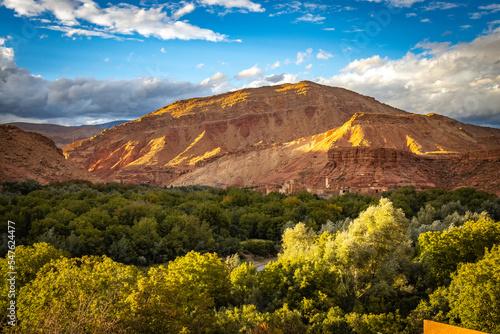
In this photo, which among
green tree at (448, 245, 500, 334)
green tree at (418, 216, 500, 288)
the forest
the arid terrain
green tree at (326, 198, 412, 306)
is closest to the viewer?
the forest

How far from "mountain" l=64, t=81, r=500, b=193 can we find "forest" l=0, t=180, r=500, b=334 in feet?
113

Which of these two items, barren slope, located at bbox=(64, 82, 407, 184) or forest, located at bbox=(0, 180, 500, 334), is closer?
forest, located at bbox=(0, 180, 500, 334)

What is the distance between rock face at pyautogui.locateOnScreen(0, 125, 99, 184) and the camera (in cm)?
5706

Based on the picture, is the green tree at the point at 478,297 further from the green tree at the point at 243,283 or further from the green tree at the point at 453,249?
the green tree at the point at 243,283

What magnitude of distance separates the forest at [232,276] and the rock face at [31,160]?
76.5 feet

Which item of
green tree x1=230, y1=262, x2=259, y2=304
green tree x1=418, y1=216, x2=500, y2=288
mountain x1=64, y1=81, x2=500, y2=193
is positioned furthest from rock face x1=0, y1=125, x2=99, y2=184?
green tree x1=418, y1=216, x2=500, y2=288

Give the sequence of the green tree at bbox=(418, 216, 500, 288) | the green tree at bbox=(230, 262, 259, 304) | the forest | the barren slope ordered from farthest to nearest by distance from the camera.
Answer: the barren slope, the green tree at bbox=(418, 216, 500, 288), the green tree at bbox=(230, 262, 259, 304), the forest

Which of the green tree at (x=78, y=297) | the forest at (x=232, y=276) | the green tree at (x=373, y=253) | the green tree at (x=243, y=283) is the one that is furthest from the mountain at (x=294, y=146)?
the green tree at (x=78, y=297)

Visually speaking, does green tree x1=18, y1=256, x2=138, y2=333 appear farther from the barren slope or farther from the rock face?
the barren slope

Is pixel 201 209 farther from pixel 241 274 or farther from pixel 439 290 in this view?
pixel 439 290

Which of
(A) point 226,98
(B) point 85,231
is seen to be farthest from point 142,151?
(B) point 85,231

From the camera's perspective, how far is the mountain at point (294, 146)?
6850 centimetres

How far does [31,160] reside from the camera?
6194 centimetres

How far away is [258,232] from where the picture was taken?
142ft
